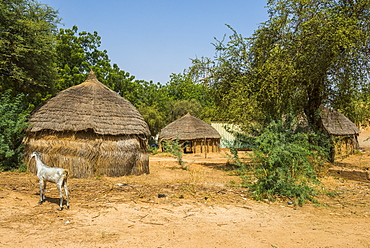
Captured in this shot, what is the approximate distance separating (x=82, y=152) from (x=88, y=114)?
1.44 m

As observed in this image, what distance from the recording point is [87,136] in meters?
10.3

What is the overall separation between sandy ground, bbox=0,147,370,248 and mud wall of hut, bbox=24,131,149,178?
1.70 m

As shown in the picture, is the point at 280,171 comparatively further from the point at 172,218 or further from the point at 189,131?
the point at 189,131

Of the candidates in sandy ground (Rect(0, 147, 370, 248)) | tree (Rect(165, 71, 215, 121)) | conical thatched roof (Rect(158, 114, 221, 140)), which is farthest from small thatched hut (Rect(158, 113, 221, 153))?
sandy ground (Rect(0, 147, 370, 248))

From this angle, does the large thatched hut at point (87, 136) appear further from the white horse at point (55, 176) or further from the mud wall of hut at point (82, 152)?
the white horse at point (55, 176)

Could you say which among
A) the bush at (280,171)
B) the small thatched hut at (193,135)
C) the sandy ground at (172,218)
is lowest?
the sandy ground at (172,218)

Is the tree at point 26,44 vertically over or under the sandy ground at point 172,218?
over

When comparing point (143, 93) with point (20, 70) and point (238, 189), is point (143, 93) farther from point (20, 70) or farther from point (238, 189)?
point (238, 189)

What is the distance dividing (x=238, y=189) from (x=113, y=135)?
481 cm

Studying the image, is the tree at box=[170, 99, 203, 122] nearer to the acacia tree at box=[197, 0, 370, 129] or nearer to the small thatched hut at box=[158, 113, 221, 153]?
the small thatched hut at box=[158, 113, 221, 153]

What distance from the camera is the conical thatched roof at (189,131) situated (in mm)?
24328

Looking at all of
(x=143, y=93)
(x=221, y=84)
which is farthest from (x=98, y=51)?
(x=221, y=84)

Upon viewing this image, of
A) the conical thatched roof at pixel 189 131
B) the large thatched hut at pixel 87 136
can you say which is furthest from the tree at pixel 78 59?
the large thatched hut at pixel 87 136

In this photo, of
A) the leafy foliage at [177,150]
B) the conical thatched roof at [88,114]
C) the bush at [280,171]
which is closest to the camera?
the bush at [280,171]
